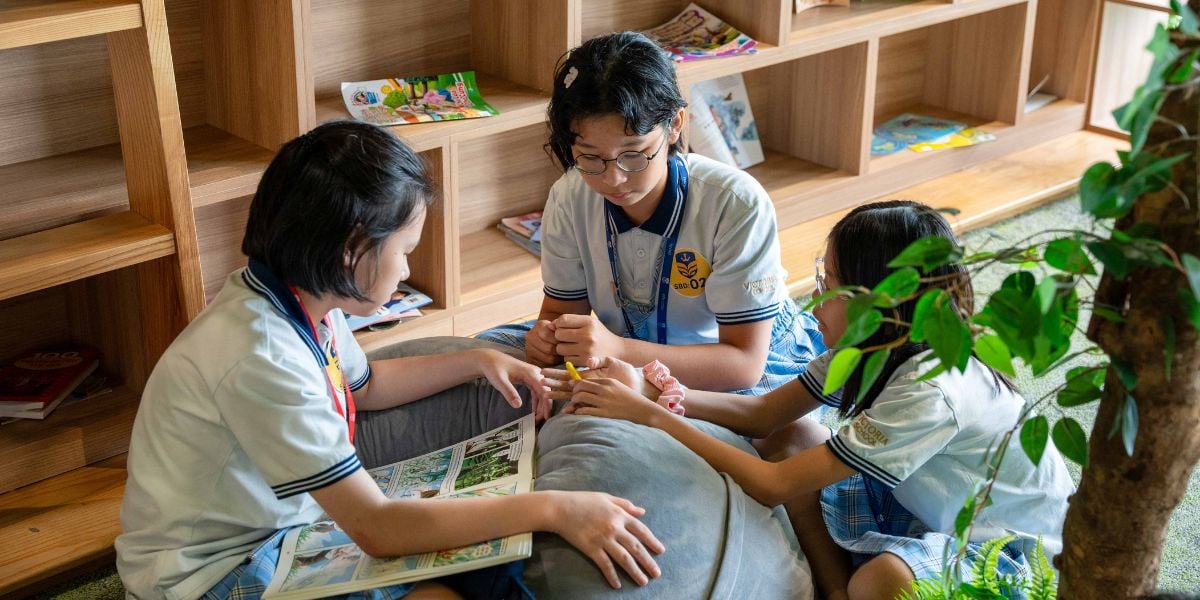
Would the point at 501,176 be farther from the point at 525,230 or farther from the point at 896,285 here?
the point at 896,285

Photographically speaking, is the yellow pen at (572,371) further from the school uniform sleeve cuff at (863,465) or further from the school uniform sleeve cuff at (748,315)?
the school uniform sleeve cuff at (863,465)

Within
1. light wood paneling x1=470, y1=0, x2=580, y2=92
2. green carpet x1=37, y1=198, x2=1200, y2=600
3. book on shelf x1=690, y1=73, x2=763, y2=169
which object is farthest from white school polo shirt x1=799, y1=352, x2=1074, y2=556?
book on shelf x1=690, y1=73, x2=763, y2=169

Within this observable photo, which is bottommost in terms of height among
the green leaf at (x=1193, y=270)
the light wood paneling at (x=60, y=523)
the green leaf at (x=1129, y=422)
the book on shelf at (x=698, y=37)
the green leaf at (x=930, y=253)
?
the light wood paneling at (x=60, y=523)

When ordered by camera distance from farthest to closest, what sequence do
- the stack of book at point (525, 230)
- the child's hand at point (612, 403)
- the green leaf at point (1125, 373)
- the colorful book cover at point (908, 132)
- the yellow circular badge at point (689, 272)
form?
the colorful book cover at point (908, 132) < the stack of book at point (525, 230) < the yellow circular badge at point (689, 272) < the child's hand at point (612, 403) < the green leaf at point (1125, 373)

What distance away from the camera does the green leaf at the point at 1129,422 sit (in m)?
0.88

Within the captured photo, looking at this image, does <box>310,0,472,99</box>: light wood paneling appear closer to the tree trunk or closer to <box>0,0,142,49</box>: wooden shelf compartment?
<box>0,0,142,49</box>: wooden shelf compartment

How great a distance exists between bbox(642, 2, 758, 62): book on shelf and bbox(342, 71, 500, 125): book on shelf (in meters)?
0.49

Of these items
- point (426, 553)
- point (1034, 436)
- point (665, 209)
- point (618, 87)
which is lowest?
point (426, 553)

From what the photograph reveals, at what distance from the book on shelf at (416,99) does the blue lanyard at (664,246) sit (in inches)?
20.8

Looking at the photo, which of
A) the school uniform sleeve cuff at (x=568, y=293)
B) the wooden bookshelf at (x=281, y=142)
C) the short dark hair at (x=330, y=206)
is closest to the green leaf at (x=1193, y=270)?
the short dark hair at (x=330, y=206)

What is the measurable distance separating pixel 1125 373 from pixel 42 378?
1.77m

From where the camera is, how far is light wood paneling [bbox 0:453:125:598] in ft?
5.67

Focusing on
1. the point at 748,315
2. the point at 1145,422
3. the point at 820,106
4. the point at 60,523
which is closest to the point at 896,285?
the point at 1145,422

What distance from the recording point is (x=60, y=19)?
165cm
